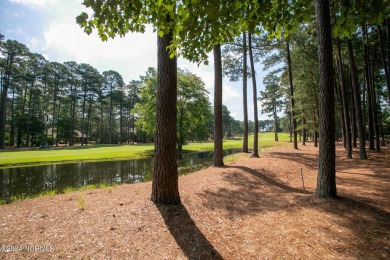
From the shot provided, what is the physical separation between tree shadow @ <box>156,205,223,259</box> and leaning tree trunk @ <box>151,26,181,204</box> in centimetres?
38

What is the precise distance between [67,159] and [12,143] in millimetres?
32388

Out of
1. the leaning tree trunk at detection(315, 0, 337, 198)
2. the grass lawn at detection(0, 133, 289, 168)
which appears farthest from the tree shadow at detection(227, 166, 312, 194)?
the grass lawn at detection(0, 133, 289, 168)

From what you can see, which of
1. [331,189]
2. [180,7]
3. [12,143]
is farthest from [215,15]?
[12,143]

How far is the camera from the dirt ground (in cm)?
348

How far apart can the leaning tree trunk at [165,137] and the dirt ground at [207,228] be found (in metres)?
0.38

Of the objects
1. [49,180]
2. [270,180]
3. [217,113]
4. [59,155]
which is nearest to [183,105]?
[59,155]

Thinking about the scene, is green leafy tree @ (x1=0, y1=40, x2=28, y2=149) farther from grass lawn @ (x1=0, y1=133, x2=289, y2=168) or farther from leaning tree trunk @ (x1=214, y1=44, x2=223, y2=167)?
leaning tree trunk @ (x1=214, y1=44, x2=223, y2=167)

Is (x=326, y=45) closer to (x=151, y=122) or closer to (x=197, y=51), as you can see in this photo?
(x=197, y=51)

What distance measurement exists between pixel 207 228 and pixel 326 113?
480 cm

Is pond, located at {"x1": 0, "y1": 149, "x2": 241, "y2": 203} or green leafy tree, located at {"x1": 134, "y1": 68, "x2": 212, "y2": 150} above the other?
green leafy tree, located at {"x1": 134, "y1": 68, "x2": 212, "y2": 150}

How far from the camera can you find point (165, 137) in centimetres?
525

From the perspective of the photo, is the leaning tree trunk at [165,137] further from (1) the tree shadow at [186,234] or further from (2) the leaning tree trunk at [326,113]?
(2) the leaning tree trunk at [326,113]

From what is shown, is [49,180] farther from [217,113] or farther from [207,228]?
[207,228]

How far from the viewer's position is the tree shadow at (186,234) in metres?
3.59
